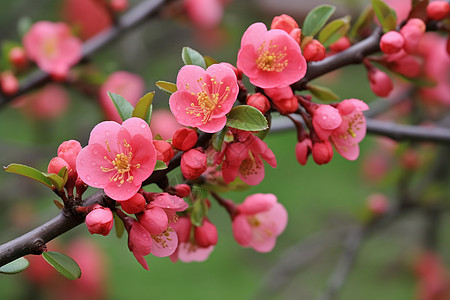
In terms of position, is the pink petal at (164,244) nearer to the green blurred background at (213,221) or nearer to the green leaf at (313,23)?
the green leaf at (313,23)

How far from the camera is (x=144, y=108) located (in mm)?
591

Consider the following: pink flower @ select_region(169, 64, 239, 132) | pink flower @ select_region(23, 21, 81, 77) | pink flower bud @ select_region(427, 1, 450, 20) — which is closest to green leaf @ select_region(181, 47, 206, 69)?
pink flower @ select_region(169, 64, 239, 132)

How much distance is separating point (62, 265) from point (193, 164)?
→ 179 millimetres

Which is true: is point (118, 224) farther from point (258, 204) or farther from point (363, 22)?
point (363, 22)

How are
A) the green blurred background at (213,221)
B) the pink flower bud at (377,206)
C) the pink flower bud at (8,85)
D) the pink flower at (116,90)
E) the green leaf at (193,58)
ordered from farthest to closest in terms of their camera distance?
the green blurred background at (213,221)
the pink flower bud at (377,206)
the pink flower at (116,90)
the pink flower bud at (8,85)
the green leaf at (193,58)

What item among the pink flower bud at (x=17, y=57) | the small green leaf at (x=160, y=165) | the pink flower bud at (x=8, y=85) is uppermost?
the small green leaf at (x=160, y=165)

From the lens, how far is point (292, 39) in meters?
0.61

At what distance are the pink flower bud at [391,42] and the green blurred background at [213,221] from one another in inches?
46.3

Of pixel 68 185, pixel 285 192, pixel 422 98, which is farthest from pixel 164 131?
pixel 285 192

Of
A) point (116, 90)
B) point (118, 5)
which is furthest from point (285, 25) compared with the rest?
point (116, 90)

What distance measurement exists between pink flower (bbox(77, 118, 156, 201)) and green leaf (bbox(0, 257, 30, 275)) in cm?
12

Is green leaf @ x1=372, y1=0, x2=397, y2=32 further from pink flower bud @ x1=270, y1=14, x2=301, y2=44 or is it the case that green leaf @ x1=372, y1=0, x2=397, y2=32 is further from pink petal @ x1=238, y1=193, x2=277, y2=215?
pink petal @ x1=238, y1=193, x2=277, y2=215

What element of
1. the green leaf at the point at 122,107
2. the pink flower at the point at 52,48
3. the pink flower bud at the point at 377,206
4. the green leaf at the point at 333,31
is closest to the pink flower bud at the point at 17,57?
the pink flower at the point at 52,48

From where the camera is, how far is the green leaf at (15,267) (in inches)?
21.9
